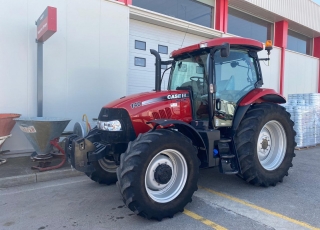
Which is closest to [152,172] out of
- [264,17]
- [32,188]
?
[32,188]

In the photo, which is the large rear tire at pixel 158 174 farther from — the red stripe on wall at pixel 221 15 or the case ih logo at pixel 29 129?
the red stripe on wall at pixel 221 15

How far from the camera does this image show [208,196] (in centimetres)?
429

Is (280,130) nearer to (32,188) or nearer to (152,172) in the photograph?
(152,172)

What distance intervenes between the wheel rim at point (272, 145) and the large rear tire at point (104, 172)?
261cm

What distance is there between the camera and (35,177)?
523cm

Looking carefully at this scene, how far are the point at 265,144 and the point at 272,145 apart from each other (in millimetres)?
297

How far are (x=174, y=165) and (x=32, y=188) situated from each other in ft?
9.08

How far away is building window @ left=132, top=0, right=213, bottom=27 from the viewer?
938cm

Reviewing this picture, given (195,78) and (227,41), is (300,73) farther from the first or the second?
(195,78)

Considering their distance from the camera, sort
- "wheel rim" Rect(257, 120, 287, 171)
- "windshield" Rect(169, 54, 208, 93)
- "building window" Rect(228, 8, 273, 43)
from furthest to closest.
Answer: "building window" Rect(228, 8, 273, 43) → "wheel rim" Rect(257, 120, 287, 171) → "windshield" Rect(169, 54, 208, 93)

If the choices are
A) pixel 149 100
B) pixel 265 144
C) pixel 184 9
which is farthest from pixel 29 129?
pixel 184 9

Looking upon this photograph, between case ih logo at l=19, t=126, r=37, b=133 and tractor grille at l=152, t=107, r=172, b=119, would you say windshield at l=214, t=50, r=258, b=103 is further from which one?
case ih logo at l=19, t=126, r=37, b=133

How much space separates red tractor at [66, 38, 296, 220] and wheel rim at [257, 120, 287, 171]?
0.06 feet

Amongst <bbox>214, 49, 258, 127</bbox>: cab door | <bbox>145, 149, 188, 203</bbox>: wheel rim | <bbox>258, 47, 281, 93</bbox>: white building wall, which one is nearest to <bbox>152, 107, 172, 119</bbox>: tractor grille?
<bbox>145, 149, 188, 203</bbox>: wheel rim
